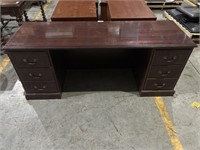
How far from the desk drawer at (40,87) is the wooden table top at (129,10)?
1.13m

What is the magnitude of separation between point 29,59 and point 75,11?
1067 mm

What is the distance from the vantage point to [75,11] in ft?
7.27

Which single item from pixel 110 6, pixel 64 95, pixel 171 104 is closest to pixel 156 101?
pixel 171 104

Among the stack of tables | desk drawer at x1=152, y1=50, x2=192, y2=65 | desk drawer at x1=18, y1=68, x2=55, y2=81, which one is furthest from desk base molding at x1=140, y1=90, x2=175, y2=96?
desk drawer at x1=18, y1=68, x2=55, y2=81

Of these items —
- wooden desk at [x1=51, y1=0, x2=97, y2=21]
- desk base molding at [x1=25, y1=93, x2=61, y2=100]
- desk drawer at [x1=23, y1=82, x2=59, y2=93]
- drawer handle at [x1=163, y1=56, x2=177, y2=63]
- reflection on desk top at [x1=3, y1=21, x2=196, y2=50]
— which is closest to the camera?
reflection on desk top at [x1=3, y1=21, x2=196, y2=50]

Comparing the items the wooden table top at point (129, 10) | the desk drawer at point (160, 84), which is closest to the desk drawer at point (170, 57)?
the desk drawer at point (160, 84)

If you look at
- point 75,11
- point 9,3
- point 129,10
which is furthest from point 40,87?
point 129,10

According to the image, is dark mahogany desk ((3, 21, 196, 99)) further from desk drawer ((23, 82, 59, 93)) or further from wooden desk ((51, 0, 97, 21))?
wooden desk ((51, 0, 97, 21))

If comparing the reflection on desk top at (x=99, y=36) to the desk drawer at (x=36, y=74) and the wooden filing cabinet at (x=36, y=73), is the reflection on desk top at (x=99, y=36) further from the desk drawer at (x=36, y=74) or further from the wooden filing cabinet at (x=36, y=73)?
the desk drawer at (x=36, y=74)

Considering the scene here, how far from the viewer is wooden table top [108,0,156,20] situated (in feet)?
6.73

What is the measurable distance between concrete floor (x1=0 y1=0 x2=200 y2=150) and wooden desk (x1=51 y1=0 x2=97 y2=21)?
0.96 metres

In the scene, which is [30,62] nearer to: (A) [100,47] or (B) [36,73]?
(B) [36,73]

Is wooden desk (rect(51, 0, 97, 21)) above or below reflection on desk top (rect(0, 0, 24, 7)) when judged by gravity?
below

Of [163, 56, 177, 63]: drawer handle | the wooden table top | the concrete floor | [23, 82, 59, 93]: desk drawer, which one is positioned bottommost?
the concrete floor
